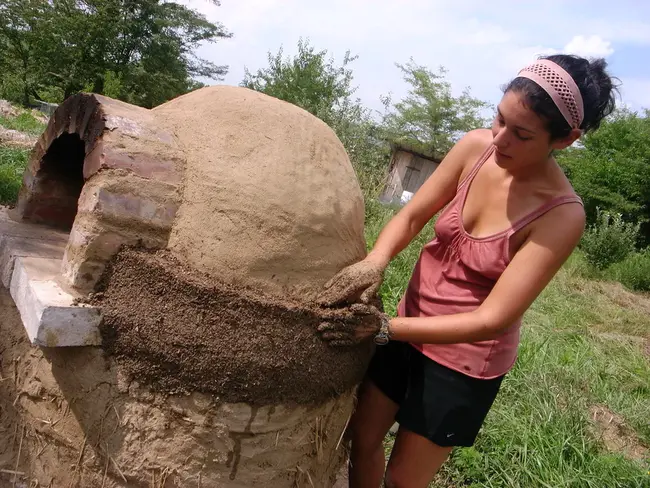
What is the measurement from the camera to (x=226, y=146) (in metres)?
2.01

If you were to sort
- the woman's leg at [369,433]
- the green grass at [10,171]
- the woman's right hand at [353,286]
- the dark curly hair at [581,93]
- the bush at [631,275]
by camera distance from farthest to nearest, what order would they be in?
the bush at [631,275] < the green grass at [10,171] < the woman's leg at [369,433] < the woman's right hand at [353,286] < the dark curly hair at [581,93]

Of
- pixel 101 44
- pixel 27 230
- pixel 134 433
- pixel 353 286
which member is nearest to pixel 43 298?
pixel 134 433

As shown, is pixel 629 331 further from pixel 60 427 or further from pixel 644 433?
pixel 60 427

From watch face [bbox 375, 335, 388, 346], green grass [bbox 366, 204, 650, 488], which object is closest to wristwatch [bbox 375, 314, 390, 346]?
watch face [bbox 375, 335, 388, 346]

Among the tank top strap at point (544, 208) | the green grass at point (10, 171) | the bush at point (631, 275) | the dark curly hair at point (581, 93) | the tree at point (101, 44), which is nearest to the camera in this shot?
the dark curly hair at point (581, 93)

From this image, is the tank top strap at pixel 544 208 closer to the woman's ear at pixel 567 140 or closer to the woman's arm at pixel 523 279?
the woman's arm at pixel 523 279

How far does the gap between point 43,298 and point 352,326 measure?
3.24ft

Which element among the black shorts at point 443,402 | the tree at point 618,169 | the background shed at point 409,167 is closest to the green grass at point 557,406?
the black shorts at point 443,402

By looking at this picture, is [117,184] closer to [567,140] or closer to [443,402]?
[443,402]

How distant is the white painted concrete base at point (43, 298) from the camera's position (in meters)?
1.67

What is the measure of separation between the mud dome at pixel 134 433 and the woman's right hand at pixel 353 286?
41 cm

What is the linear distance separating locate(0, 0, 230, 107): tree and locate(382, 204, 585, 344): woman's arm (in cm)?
1982

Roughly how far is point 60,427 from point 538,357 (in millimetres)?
4562

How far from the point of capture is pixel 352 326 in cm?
198
